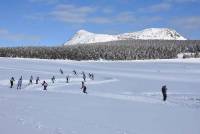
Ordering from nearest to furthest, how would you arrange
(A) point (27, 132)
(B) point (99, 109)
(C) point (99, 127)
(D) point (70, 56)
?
1. (A) point (27, 132)
2. (C) point (99, 127)
3. (B) point (99, 109)
4. (D) point (70, 56)

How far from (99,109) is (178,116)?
4.40 metres

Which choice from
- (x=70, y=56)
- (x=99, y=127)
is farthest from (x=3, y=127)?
(x=70, y=56)

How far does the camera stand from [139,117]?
19.4m

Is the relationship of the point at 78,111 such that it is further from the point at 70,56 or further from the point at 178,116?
the point at 70,56

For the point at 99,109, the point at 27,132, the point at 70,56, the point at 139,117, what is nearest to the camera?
the point at 27,132

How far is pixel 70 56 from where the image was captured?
186 metres

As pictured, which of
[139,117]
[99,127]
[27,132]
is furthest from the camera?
[139,117]

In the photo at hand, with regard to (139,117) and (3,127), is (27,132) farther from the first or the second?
(139,117)

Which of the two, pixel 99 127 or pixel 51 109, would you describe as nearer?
pixel 99 127

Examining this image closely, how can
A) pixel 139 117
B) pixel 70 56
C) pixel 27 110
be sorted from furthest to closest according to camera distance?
pixel 70 56
pixel 27 110
pixel 139 117

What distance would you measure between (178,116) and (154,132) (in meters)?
5.17

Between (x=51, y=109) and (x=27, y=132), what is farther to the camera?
(x=51, y=109)

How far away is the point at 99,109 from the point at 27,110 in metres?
3.78

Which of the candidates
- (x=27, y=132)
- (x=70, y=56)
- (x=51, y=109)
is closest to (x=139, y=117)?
(x=51, y=109)
